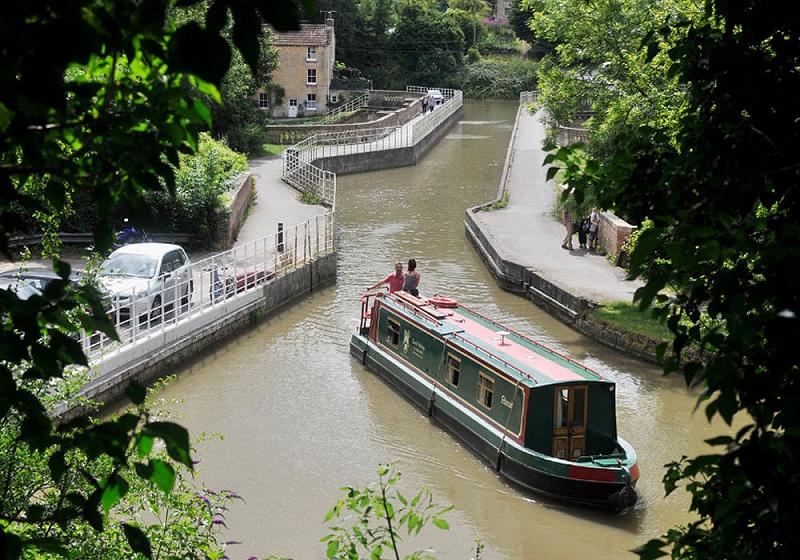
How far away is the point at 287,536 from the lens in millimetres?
13281

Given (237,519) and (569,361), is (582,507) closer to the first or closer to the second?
(569,361)

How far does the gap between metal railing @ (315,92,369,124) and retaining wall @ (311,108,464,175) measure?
9076 millimetres

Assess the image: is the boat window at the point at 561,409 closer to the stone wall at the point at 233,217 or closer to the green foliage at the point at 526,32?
the stone wall at the point at 233,217

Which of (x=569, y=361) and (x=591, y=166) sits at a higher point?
(x=591, y=166)

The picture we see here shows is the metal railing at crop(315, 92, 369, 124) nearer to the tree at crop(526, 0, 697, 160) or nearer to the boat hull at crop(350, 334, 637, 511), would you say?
the tree at crop(526, 0, 697, 160)

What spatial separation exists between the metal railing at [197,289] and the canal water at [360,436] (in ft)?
2.89

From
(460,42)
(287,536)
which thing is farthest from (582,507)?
(460,42)

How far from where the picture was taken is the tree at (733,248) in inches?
130

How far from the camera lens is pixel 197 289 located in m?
22.1

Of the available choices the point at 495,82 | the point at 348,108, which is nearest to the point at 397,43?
the point at 495,82

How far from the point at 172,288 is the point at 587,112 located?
118 ft

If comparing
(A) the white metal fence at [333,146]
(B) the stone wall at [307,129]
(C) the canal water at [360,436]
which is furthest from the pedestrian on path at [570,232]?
(B) the stone wall at [307,129]

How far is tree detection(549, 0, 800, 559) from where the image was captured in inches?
130

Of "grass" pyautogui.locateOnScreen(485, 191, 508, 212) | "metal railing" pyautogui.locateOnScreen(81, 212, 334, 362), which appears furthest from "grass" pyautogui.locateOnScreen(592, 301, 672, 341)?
"grass" pyautogui.locateOnScreen(485, 191, 508, 212)
